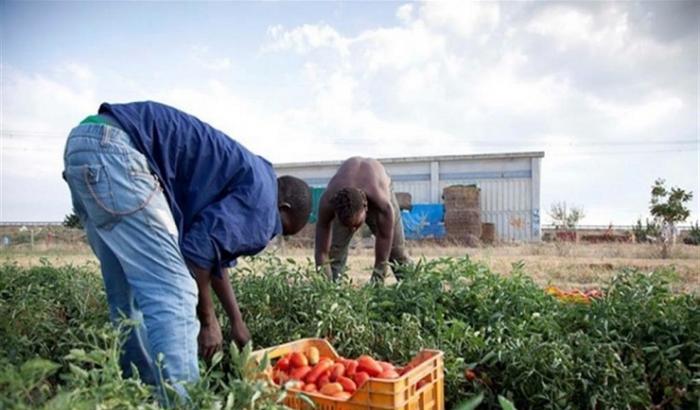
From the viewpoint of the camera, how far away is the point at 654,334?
275 centimetres

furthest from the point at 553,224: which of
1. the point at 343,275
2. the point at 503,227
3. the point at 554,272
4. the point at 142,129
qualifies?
the point at 142,129

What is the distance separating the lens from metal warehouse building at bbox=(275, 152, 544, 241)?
83.5ft

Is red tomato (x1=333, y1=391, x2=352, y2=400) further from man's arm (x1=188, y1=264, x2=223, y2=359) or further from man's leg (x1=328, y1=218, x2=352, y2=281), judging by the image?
man's leg (x1=328, y1=218, x2=352, y2=281)

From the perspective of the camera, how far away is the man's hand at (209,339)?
2.31 m

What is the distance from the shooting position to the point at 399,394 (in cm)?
187

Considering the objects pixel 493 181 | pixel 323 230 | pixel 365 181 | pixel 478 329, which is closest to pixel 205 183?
pixel 478 329

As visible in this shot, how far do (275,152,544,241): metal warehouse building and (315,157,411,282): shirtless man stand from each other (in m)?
21.1

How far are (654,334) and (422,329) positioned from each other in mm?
1114

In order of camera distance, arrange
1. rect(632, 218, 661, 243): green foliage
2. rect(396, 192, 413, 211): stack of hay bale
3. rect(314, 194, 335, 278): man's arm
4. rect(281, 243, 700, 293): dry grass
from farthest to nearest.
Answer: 1. rect(396, 192, 413, 211): stack of hay bale
2. rect(632, 218, 661, 243): green foliage
3. rect(281, 243, 700, 293): dry grass
4. rect(314, 194, 335, 278): man's arm

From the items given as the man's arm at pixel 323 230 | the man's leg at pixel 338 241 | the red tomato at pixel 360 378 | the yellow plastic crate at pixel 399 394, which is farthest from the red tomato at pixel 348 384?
the man's leg at pixel 338 241

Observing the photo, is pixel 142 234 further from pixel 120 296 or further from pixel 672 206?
pixel 672 206

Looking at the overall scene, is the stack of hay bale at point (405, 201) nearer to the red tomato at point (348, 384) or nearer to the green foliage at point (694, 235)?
the green foliage at point (694, 235)

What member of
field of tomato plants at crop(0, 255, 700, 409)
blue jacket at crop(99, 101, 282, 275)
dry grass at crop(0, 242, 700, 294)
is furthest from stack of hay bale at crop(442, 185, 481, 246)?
blue jacket at crop(99, 101, 282, 275)

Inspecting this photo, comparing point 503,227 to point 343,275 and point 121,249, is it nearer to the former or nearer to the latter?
point 343,275
